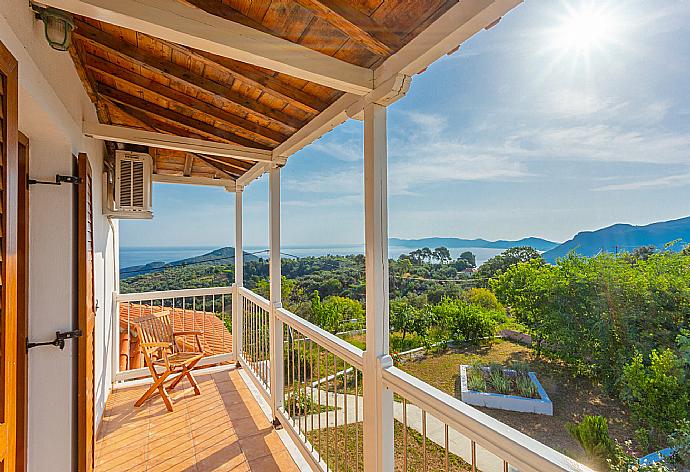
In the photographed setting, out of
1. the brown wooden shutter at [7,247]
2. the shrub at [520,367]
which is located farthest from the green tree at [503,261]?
the brown wooden shutter at [7,247]

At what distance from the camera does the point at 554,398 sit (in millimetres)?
975

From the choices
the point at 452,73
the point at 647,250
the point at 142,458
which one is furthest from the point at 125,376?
the point at 647,250

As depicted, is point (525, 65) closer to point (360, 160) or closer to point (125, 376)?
point (360, 160)

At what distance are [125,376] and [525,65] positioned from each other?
4913 mm

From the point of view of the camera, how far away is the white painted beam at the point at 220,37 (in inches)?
51.4

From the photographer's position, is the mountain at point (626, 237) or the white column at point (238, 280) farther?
the white column at point (238, 280)

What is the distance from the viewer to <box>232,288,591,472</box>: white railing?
1208 millimetres

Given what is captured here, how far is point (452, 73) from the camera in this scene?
1342mm

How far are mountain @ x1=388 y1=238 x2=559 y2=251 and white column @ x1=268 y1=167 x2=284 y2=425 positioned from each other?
1957 mm

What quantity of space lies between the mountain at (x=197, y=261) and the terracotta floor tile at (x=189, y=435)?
1466 mm

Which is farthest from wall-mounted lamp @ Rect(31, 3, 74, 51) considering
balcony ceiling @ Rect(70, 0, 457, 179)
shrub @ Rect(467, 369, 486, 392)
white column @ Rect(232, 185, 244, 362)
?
white column @ Rect(232, 185, 244, 362)

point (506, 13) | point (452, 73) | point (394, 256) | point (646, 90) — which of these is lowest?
point (394, 256)

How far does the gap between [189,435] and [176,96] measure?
110 inches

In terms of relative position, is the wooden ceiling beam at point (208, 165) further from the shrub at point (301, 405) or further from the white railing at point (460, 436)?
the white railing at point (460, 436)
